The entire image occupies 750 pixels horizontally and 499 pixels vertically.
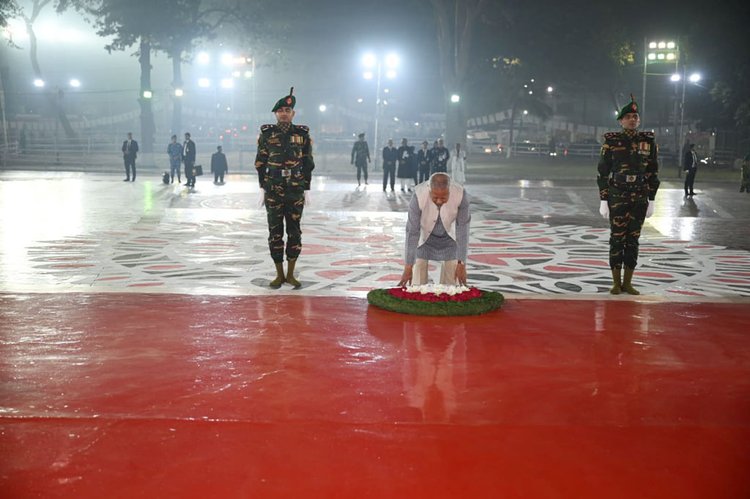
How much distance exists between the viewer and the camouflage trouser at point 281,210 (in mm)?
8742

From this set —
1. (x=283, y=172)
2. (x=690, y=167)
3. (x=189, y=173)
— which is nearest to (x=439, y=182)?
(x=283, y=172)

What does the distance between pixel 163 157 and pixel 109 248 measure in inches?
1574

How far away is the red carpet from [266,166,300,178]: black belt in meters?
1.71

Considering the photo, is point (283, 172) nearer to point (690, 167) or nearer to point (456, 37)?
point (690, 167)

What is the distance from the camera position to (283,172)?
870cm

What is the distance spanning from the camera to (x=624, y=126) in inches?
335

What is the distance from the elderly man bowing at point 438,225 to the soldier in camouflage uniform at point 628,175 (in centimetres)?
168

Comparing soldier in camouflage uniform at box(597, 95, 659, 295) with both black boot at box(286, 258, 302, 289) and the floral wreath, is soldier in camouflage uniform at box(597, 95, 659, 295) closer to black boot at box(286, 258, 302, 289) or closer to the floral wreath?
the floral wreath

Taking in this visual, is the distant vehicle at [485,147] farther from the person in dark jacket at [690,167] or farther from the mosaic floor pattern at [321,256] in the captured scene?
the mosaic floor pattern at [321,256]

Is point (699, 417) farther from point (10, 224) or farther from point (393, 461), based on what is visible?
point (10, 224)

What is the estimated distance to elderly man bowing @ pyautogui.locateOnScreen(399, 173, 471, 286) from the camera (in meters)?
7.49

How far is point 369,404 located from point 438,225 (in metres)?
3.08

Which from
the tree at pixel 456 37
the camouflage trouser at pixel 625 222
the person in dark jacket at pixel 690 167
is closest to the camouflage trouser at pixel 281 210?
the camouflage trouser at pixel 625 222

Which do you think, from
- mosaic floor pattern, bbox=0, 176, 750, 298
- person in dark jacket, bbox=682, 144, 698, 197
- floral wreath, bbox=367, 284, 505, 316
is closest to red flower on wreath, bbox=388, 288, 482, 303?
floral wreath, bbox=367, 284, 505, 316
